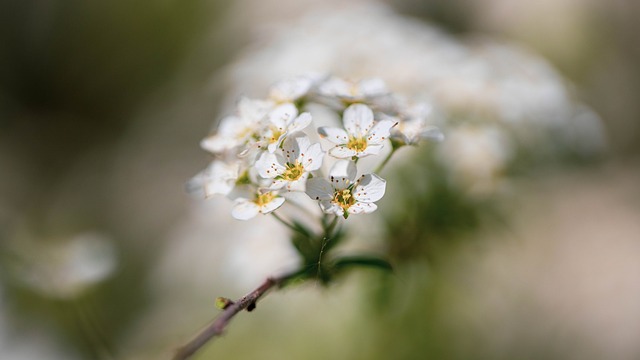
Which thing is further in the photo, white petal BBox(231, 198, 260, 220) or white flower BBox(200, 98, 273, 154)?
white flower BBox(200, 98, 273, 154)

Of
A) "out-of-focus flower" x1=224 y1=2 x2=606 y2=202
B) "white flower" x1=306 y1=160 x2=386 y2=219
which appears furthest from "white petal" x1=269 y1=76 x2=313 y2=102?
"out-of-focus flower" x1=224 y1=2 x2=606 y2=202

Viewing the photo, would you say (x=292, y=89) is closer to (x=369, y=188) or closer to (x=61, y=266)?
(x=369, y=188)

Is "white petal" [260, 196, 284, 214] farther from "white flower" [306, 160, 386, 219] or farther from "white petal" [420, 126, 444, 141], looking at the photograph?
"white petal" [420, 126, 444, 141]

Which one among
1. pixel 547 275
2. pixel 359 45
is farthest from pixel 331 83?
pixel 547 275

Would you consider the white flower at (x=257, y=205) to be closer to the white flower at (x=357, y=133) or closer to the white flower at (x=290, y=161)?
the white flower at (x=290, y=161)

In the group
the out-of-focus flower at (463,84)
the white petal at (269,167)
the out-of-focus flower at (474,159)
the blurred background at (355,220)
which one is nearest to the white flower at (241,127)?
the white petal at (269,167)

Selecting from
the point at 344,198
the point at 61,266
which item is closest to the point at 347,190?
the point at 344,198

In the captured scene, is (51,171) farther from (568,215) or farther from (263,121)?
(263,121)
